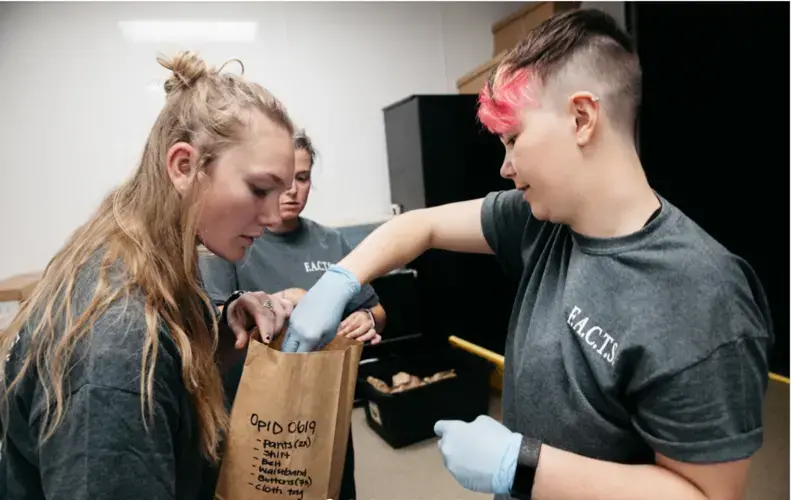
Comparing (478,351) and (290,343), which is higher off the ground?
(290,343)

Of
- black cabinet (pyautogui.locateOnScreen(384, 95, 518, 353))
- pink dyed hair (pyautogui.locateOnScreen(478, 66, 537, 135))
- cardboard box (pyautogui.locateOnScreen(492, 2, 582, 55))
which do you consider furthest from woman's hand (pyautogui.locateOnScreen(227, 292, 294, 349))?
cardboard box (pyautogui.locateOnScreen(492, 2, 582, 55))

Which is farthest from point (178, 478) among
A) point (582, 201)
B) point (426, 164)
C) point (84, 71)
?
point (84, 71)

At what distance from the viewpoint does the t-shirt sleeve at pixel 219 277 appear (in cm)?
143

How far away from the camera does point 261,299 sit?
3.38ft

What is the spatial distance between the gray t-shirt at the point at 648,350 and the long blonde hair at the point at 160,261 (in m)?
0.51

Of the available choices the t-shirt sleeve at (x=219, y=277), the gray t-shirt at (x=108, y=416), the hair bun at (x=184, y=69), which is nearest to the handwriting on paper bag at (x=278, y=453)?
the gray t-shirt at (x=108, y=416)

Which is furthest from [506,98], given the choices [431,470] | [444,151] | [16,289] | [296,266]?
[16,289]

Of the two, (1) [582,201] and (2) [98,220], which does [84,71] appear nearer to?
(2) [98,220]

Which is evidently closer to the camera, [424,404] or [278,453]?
[278,453]

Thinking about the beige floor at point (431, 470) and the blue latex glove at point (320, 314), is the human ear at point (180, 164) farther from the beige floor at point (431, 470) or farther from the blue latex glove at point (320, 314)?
the beige floor at point (431, 470)

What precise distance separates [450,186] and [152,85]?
1574 millimetres

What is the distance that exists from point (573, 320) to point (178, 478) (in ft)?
2.05

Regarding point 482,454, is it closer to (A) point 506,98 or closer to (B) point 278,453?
(B) point 278,453

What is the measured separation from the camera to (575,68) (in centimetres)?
77
